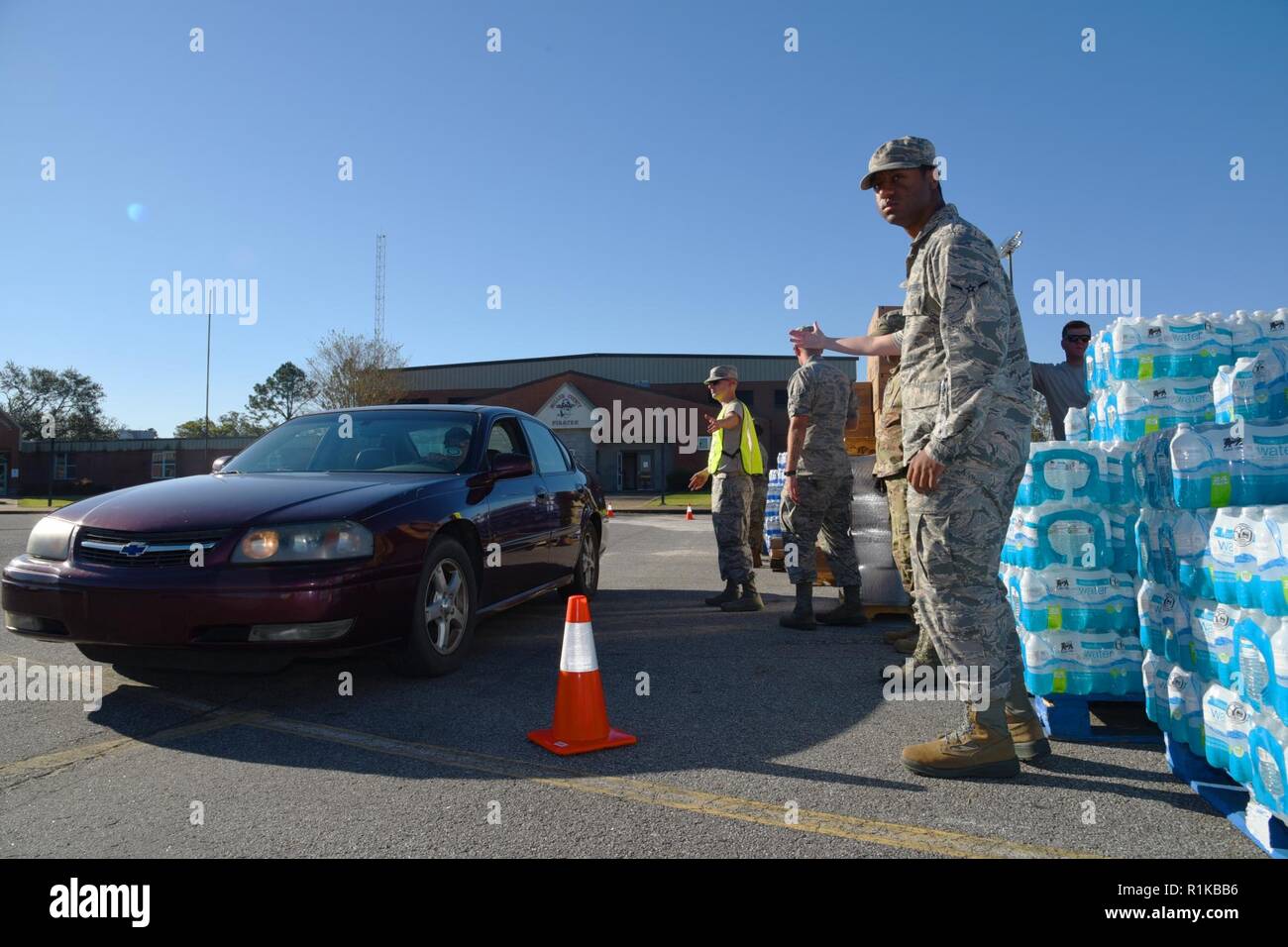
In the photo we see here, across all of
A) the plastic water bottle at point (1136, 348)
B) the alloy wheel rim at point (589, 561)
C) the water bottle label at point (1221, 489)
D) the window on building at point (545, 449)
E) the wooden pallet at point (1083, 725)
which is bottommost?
the wooden pallet at point (1083, 725)

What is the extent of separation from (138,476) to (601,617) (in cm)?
5811

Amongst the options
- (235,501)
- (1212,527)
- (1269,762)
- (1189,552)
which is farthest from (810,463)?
(1269,762)

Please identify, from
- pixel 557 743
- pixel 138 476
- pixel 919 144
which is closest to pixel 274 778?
pixel 557 743

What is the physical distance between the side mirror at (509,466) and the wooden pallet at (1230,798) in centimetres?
360

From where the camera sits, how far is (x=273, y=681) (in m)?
4.42

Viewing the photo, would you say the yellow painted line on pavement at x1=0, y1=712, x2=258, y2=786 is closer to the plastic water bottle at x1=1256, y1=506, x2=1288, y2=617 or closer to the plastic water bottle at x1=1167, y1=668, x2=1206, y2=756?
the plastic water bottle at x1=1167, y1=668, x2=1206, y2=756

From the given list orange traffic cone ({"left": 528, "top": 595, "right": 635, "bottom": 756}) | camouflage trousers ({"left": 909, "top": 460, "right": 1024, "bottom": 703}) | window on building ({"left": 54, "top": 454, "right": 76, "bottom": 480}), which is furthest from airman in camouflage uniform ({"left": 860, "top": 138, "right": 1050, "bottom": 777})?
window on building ({"left": 54, "top": 454, "right": 76, "bottom": 480})

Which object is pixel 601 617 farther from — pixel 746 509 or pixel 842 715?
pixel 842 715

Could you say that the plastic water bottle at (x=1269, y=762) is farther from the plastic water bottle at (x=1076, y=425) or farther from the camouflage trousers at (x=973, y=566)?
the plastic water bottle at (x=1076, y=425)

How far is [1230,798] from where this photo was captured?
2701 millimetres

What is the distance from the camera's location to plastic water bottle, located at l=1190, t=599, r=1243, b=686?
2570 millimetres

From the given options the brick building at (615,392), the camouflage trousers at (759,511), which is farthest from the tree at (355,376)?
the camouflage trousers at (759,511)

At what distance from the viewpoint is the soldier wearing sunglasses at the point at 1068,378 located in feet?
20.5

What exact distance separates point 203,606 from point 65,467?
6385 cm
